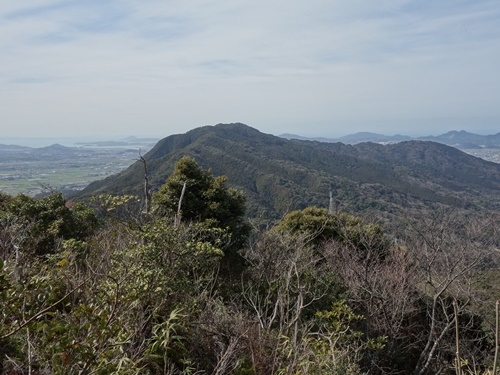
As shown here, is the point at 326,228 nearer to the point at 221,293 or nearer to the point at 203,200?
the point at 203,200

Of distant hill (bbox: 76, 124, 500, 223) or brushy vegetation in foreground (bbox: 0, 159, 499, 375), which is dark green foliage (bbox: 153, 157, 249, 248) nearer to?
brushy vegetation in foreground (bbox: 0, 159, 499, 375)

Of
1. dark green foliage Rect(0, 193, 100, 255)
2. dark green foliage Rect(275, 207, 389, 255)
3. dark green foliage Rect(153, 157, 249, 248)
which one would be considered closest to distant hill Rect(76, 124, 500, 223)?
dark green foliage Rect(275, 207, 389, 255)

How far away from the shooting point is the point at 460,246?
8.46 m

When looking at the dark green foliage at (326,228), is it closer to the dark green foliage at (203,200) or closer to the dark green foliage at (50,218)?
the dark green foliage at (203,200)

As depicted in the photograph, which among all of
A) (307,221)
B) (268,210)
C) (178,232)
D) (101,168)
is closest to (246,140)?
(101,168)

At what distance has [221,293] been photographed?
8.26 metres

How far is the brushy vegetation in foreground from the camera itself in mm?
2529

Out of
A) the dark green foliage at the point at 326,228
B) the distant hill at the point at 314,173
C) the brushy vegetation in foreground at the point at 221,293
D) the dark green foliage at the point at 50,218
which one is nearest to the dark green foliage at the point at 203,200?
the brushy vegetation in foreground at the point at 221,293

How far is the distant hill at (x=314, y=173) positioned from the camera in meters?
50.2

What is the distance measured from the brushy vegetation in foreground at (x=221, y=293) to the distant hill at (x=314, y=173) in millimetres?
15205

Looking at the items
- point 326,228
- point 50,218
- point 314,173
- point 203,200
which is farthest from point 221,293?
point 314,173

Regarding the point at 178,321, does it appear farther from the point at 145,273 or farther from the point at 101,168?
the point at 101,168

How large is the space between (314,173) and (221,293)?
64.9 metres

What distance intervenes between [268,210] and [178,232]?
41.8 meters
